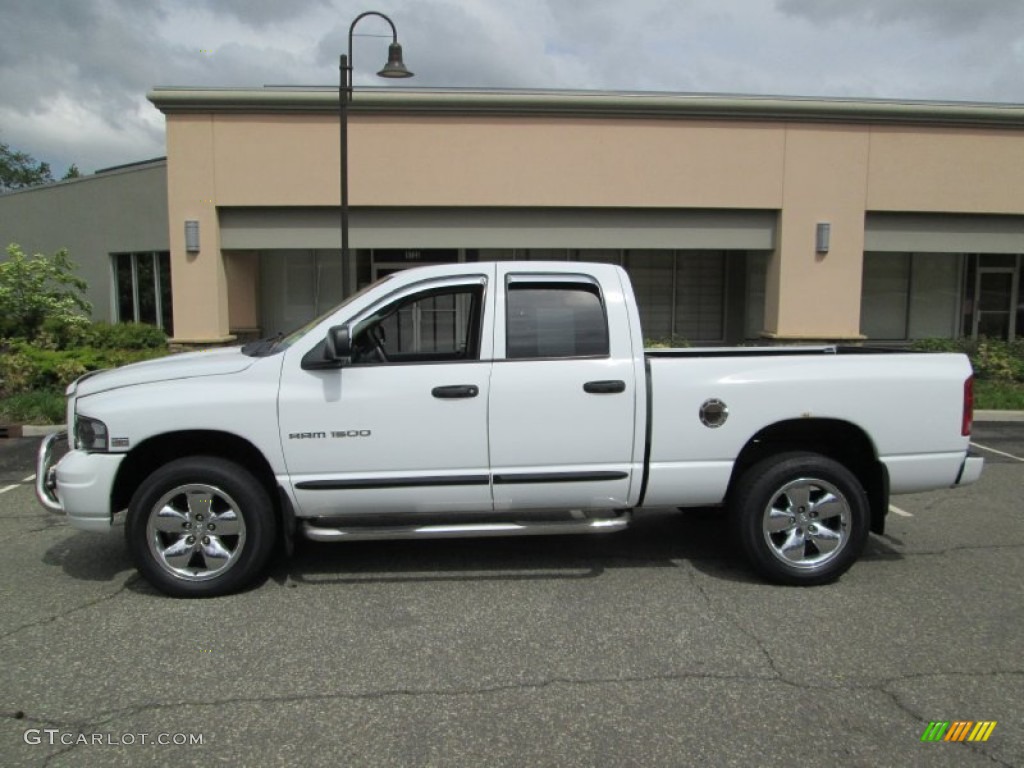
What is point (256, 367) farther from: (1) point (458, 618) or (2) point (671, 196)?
(2) point (671, 196)

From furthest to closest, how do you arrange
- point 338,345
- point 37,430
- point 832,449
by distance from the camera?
point 37,430 < point 832,449 < point 338,345

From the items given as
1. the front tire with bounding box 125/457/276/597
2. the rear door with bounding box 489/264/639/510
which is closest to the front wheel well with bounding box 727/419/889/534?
the rear door with bounding box 489/264/639/510

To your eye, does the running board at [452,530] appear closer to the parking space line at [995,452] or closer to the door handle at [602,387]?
the door handle at [602,387]

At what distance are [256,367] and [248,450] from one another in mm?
541

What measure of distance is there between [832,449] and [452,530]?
2.58m

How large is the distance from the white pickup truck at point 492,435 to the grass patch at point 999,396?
8.42 m

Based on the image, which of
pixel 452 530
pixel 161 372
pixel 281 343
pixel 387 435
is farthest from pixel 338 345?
pixel 452 530

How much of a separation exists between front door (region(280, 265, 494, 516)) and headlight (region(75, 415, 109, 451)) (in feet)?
3.43

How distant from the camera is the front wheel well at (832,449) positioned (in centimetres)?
494

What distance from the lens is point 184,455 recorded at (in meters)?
4.86

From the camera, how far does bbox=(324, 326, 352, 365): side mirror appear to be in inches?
175

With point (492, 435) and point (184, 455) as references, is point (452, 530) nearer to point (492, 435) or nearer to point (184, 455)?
point (492, 435)

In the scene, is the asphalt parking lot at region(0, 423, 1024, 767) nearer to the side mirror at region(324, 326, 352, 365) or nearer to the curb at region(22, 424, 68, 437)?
the side mirror at region(324, 326, 352, 365)

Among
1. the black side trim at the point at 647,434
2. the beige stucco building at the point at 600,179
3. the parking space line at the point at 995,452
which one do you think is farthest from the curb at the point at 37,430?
the parking space line at the point at 995,452
